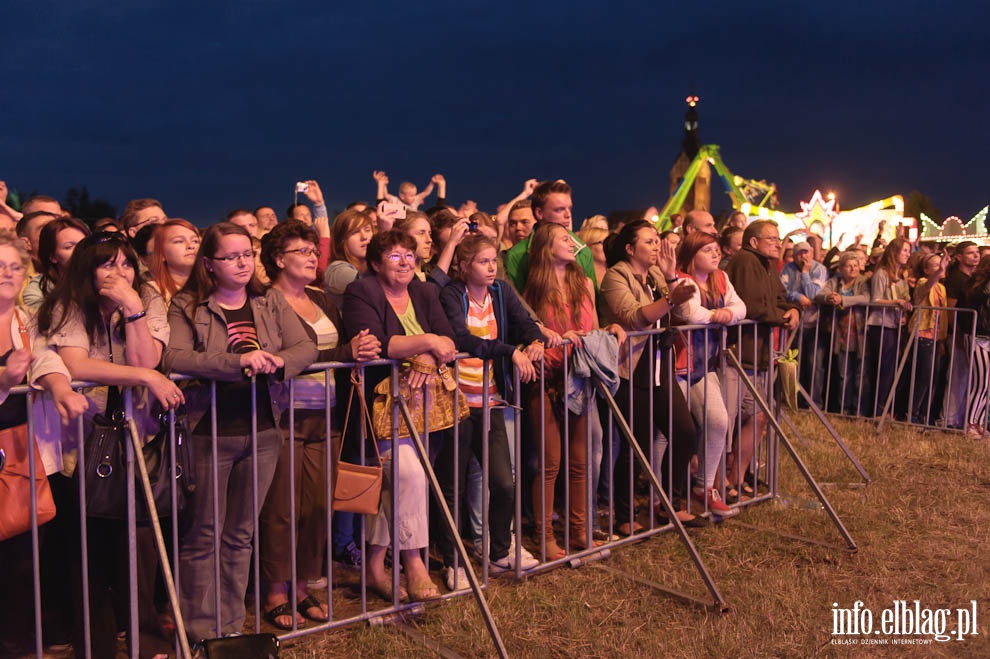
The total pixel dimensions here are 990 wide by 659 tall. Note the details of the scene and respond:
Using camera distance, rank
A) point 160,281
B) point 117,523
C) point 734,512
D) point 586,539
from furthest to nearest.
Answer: point 734,512 < point 586,539 < point 160,281 < point 117,523

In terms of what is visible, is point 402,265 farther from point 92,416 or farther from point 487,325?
point 92,416

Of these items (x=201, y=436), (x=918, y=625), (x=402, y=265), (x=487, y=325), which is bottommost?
(x=918, y=625)

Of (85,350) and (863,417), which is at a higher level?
(85,350)

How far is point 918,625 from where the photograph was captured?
4863 mm

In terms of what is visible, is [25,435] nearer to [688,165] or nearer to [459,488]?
[459,488]

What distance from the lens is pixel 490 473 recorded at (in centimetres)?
544

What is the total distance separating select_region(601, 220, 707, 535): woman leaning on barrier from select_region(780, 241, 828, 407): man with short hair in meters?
4.24

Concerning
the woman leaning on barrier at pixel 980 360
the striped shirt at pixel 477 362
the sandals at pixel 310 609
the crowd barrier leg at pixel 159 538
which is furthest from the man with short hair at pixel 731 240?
the crowd barrier leg at pixel 159 538

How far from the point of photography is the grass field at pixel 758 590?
4559 mm

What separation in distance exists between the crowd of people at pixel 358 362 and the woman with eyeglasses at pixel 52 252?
12 millimetres

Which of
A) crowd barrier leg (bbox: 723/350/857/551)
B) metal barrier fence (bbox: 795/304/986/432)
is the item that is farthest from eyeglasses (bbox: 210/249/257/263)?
metal barrier fence (bbox: 795/304/986/432)

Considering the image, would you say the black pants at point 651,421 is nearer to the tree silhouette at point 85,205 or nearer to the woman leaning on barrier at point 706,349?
the woman leaning on barrier at point 706,349

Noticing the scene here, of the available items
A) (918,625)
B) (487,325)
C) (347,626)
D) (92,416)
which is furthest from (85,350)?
→ (918,625)

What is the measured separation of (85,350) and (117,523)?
2.75ft
